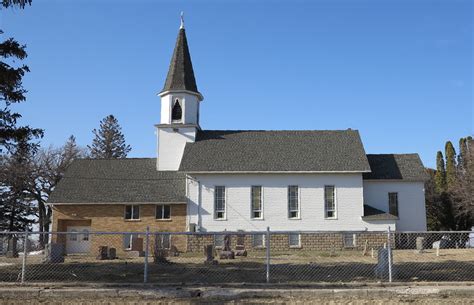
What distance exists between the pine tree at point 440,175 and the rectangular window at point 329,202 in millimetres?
18617

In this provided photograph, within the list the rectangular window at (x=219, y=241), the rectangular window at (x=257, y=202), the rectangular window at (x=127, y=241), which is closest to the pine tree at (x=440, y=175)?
the rectangular window at (x=257, y=202)

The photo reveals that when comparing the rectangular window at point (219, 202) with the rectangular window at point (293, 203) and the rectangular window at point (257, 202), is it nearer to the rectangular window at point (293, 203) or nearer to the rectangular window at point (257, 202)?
the rectangular window at point (257, 202)

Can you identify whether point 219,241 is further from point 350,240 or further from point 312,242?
point 350,240

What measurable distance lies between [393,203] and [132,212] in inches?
771

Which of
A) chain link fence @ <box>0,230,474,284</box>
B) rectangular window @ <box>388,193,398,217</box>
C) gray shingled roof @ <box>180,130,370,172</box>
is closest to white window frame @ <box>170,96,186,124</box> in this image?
gray shingled roof @ <box>180,130,370,172</box>

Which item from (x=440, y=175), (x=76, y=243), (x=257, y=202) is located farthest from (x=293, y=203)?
(x=440, y=175)

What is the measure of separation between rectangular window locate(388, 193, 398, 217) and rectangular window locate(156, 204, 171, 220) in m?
16.5

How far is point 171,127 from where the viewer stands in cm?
4094

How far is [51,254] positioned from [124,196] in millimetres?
12977

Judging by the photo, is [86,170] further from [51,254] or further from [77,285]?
[77,285]

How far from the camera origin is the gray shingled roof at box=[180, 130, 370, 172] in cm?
3719

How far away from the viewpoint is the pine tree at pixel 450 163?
173 ft

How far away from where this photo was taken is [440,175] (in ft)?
180

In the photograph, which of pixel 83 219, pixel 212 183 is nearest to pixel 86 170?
pixel 83 219
